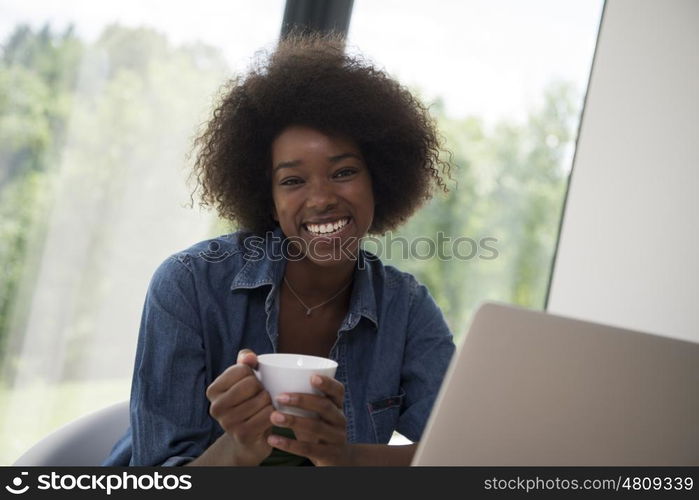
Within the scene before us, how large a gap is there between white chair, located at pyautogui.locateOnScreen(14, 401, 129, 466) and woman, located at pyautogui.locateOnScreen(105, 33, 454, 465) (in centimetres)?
4

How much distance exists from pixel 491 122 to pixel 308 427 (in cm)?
219

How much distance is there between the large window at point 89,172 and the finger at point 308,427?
4.60 ft

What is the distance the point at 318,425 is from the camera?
104 cm

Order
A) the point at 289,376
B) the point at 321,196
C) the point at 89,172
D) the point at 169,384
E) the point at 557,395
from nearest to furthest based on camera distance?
the point at 557,395
the point at 289,376
the point at 169,384
the point at 321,196
the point at 89,172

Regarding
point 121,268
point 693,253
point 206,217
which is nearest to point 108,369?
point 121,268

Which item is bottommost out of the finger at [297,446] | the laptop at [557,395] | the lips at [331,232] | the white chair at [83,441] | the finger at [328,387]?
the white chair at [83,441]

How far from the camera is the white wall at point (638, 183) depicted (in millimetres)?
2371

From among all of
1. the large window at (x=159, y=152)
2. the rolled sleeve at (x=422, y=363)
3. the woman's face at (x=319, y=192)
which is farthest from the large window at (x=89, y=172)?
the rolled sleeve at (x=422, y=363)

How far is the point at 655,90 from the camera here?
8.33ft

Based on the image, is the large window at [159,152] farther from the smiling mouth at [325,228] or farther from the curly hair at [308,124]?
the smiling mouth at [325,228]

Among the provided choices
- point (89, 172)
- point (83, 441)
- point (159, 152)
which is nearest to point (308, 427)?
point (83, 441)

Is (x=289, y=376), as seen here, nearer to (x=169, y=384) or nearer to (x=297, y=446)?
(x=297, y=446)

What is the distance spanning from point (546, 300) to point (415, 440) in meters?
1.47

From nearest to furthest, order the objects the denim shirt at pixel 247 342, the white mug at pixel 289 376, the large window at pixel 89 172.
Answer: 1. the white mug at pixel 289 376
2. the denim shirt at pixel 247 342
3. the large window at pixel 89 172
